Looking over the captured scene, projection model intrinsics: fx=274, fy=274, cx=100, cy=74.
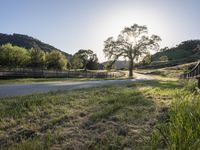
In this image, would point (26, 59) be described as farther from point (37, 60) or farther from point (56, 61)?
point (56, 61)

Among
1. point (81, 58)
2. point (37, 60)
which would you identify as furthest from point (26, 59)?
point (81, 58)

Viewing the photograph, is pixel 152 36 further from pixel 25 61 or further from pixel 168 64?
pixel 168 64

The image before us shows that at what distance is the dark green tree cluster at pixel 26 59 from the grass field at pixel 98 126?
69.9m

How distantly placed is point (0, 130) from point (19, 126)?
0.43 metres

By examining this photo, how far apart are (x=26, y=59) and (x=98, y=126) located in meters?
75.2

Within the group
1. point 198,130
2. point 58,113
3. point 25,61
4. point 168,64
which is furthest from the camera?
point 168,64

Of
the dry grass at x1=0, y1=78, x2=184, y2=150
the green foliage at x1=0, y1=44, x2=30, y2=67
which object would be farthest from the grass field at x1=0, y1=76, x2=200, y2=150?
the green foliage at x1=0, y1=44, x2=30, y2=67

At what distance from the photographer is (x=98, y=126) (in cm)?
580

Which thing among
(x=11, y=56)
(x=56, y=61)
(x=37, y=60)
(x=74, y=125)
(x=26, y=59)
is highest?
(x=11, y=56)

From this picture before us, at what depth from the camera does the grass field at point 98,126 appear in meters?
4.05

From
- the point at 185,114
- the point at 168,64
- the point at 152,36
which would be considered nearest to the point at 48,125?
the point at 185,114

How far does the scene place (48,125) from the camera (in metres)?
6.02

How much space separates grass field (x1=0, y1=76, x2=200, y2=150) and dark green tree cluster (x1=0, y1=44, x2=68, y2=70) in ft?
229

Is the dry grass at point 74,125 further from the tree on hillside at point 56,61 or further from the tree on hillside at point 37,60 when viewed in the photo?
the tree on hillside at point 56,61
